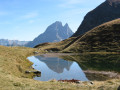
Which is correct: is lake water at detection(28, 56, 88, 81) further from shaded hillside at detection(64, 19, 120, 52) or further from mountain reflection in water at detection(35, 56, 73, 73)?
shaded hillside at detection(64, 19, 120, 52)

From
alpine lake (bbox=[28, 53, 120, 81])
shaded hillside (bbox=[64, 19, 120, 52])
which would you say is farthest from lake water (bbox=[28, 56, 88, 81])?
shaded hillside (bbox=[64, 19, 120, 52])

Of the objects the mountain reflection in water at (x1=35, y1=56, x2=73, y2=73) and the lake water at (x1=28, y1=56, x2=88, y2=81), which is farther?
the mountain reflection in water at (x1=35, y1=56, x2=73, y2=73)

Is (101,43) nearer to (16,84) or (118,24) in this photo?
(118,24)

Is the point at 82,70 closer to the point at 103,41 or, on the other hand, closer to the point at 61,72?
the point at 61,72

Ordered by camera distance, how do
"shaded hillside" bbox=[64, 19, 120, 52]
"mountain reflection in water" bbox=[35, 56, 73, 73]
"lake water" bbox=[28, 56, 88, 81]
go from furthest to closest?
"shaded hillside" bbox=[64, 19, 120, 52]
"mountain reflection in water" bbox=[35, 56, 73, 73]
"lake water" bbox=[28, 56, 88, 81]

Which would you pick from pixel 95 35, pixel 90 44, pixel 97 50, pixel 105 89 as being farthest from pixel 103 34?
pixel 105 89

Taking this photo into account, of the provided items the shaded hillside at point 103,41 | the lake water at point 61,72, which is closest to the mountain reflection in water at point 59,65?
the lake water at point 61,72

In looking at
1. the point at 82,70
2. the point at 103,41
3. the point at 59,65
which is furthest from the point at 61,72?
the point at 103,41

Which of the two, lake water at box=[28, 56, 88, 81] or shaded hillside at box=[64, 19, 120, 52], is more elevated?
shaded hillside at box=[64, 19, 120, 52]

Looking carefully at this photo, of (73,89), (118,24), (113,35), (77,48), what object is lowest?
(73,89)

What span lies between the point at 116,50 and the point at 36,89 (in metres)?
101

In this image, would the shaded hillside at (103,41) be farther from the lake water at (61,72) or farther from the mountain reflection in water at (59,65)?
the lake water at (61,72)

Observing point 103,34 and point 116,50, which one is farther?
point 103,34

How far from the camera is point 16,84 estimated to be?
2577 cm
